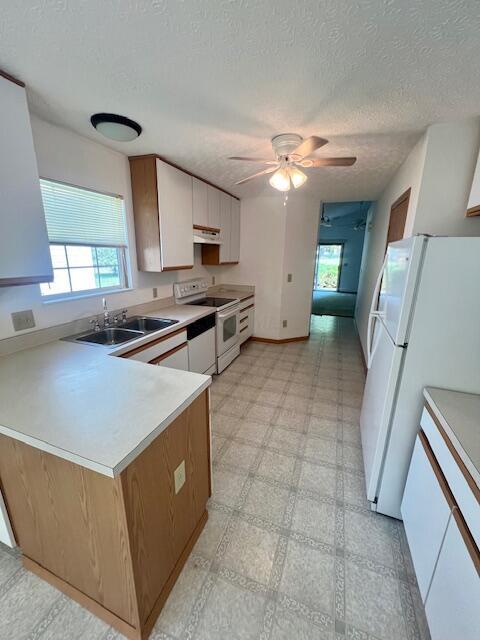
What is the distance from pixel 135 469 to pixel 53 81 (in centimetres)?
193

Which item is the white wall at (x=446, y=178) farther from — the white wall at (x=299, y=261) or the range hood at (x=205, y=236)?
the white wall at (x=299, y=261)

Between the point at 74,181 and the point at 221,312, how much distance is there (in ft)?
6.20

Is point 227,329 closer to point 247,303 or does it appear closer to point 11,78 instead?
point 247,303

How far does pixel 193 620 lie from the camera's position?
112 centimetres

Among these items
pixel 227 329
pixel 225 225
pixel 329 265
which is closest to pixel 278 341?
pixel 227 329

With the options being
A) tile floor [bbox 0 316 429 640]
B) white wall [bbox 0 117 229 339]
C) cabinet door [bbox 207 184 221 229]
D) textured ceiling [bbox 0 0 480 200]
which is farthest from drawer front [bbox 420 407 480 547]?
cabinet door [bbox 207 184 221 229]

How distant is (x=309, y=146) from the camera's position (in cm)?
171

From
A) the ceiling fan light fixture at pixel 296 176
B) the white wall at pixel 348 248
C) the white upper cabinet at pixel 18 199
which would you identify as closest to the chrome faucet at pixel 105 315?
the white upper cabinet at pixel 18 199

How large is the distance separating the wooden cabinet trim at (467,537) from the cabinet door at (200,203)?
307cm

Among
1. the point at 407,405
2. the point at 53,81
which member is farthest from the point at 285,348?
the point at 53,81

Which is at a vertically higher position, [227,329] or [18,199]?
[18,199]

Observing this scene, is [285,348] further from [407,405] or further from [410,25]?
[410,25]

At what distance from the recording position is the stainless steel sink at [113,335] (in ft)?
6.98

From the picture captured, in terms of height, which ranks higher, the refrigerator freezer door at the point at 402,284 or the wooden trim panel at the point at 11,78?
the wooden trim panel at the point at 11,78
